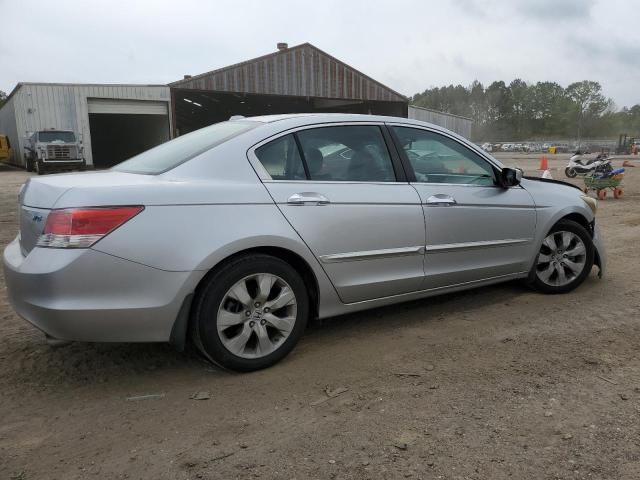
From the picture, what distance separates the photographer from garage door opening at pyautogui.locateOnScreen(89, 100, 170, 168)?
94.1ft

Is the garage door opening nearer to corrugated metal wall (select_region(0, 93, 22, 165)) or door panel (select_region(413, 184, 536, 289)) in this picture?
corrugated metal wall (select_region(0, 93, 22, 165))

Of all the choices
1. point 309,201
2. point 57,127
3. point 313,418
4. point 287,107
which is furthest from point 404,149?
point 287,107

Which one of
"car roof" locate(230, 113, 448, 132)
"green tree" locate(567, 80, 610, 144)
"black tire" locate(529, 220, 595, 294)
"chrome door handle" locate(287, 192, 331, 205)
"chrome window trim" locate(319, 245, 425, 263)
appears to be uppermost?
"green tree" locate(567, 80, 610, 144)

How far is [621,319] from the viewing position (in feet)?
13.5

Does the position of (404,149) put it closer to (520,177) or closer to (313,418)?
(520,177)

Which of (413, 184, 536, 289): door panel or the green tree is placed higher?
the green tree

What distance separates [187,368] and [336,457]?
4.35 ft

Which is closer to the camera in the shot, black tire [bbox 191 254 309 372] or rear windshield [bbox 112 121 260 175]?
black tire [bbox 191 254 309 372]

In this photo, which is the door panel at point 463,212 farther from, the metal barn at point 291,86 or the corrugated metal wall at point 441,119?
the corrugated metal wall at point 441,119

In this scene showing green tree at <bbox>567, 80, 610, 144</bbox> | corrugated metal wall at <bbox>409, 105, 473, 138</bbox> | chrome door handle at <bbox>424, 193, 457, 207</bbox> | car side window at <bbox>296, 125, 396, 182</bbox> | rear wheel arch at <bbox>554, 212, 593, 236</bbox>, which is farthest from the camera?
green tree at <bbox>567, 80, 610, 144</bbox>

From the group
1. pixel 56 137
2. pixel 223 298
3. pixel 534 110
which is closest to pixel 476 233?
pixel 223 298

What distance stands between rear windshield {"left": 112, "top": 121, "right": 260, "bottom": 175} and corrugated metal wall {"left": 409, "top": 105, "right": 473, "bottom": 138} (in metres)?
30.4

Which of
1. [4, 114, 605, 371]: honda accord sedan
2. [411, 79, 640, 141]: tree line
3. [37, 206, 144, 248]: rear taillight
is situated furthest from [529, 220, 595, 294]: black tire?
[411, 79, 640, 141]: tree line

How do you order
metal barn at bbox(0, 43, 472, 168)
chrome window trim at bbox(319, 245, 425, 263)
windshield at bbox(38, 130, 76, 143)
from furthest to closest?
metal barn at bbox(0, 43, 472, 168), windshield at bbox(38, 130, 76, 143), chrome window trim at bbox(319, 245, 425, 263)
